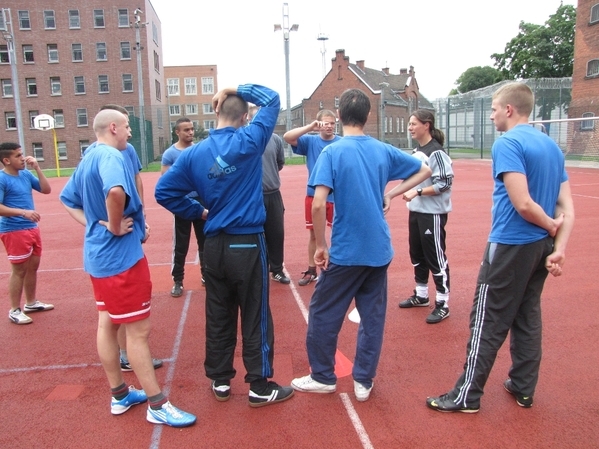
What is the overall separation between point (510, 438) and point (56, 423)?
9.65 ft

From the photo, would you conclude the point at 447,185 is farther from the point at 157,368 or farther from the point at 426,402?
the point at 157,368

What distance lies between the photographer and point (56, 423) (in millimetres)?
3326

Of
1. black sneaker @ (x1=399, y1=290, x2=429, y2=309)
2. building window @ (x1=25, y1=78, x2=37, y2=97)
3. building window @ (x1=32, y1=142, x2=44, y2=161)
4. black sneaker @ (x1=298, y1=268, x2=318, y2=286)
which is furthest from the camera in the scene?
building window @ (x1=25, y1=78, x2=37, y2=97)

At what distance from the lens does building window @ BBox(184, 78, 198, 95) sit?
75.3 meters

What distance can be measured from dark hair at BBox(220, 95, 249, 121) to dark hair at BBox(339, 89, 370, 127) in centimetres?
70

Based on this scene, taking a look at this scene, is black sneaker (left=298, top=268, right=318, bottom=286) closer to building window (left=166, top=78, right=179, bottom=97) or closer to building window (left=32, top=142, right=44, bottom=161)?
building window (left=32, top=142, right=44, bottom=161)

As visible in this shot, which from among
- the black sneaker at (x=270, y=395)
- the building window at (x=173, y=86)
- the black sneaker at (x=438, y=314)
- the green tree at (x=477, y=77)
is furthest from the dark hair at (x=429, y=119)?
the building window at (x=173, y=86)

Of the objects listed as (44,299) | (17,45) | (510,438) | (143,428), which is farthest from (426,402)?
(17,45)

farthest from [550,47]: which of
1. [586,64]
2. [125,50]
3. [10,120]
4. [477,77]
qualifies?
[10,120]

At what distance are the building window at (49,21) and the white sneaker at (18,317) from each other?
4728 centimetres

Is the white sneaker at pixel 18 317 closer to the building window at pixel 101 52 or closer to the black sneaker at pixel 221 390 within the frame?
the black sneaker at pixel 221 390

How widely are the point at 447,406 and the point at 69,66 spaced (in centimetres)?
4921

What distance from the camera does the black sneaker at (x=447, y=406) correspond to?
10.7 feet

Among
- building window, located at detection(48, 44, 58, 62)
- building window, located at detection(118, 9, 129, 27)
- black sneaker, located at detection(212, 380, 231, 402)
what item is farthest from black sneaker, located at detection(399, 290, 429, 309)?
building window, located at detection(48, 44, 58, 62)
